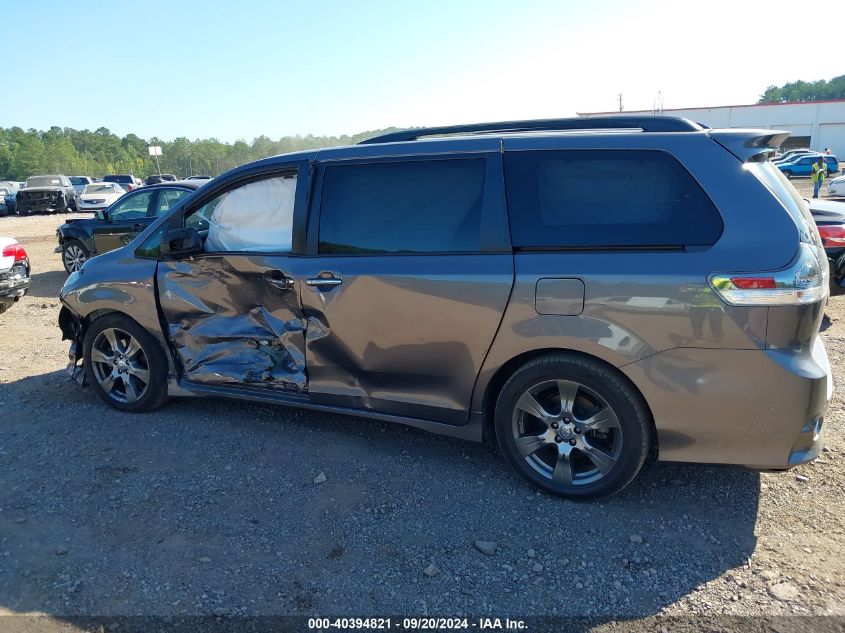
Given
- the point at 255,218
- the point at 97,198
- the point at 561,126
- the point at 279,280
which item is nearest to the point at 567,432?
the point at 561,126

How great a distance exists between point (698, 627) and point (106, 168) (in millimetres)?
110411

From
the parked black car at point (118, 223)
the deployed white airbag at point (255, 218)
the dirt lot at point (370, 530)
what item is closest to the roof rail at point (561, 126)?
the deployed white airbag at point (255, 218)

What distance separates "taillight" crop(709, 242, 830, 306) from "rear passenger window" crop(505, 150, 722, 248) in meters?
0.24

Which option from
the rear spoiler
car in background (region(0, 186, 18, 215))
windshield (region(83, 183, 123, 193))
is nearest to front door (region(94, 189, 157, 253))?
the rear spoiler

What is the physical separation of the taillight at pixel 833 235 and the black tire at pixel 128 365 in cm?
707

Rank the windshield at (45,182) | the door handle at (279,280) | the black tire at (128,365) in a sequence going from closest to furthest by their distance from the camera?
the door handle at (279,280)
the black tire at (128,365)
the windshield at (45,182)

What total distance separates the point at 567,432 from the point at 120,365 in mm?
3416

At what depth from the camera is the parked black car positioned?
10289 millimetres

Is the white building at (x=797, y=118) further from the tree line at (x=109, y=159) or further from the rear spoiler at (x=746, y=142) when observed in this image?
the rear spoiler at (x=746, y=142)

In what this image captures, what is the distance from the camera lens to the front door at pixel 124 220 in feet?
34.0

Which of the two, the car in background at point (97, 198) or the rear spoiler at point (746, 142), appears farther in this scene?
the car in background at point (97, 198)

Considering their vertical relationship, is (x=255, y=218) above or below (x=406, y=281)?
above

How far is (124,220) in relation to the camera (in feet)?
35.2

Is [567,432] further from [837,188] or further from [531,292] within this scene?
[837,188]
